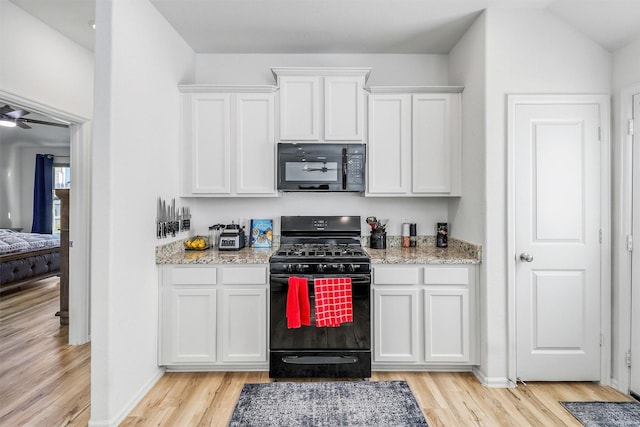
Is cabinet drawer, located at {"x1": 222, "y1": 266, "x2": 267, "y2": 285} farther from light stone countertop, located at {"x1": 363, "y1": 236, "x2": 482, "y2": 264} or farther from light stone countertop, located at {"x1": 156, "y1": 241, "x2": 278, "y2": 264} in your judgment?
light stone countertop, located at {"x1": 363, "y1": 236, "x2": 482, "y2": 264}

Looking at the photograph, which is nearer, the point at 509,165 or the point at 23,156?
the point at 509,165

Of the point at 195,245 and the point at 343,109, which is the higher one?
the point at 343,109

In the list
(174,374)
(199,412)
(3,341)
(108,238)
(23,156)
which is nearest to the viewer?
(108,238)

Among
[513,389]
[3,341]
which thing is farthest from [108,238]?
[513,389]

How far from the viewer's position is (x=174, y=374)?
103 inches

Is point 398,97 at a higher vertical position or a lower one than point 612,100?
higher

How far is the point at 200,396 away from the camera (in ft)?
7.59

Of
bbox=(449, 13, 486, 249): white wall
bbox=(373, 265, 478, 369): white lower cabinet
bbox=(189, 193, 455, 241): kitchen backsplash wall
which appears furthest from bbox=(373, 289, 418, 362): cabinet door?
bbox=(189, 193, 455, 241): kitchen backsplash wall

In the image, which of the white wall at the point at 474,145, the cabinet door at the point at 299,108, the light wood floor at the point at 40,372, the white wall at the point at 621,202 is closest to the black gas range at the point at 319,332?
the white wall at the point at 474,145

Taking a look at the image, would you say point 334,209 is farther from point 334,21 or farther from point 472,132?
point 334,21

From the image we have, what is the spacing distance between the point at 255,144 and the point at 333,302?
1.47m

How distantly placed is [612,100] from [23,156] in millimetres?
9421

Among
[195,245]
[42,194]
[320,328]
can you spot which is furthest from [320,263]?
[42,194]

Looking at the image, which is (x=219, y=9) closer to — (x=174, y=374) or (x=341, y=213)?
(x=341, y=213)
